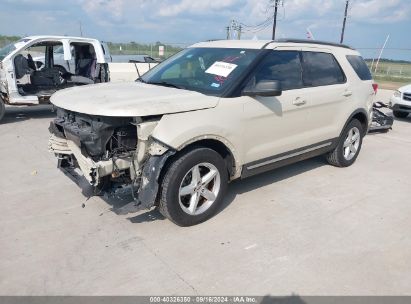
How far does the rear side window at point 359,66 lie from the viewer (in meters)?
5.92

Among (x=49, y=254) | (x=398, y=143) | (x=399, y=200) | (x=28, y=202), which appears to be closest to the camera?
(x=49, y=254)

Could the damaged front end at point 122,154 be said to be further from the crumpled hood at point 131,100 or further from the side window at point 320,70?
the side window at point 320,70

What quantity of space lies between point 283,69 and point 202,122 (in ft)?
5.02

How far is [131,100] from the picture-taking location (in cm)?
365

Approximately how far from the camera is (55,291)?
117 inches

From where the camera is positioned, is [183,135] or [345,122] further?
[345,122]

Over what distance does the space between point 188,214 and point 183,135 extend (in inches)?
33.8

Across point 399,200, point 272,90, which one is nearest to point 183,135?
point 272,90

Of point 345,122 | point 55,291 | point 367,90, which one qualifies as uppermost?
point 367,90

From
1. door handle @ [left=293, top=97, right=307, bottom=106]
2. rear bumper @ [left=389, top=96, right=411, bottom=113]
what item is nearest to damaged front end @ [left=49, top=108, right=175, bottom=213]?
door handle @ [left=293, top=97, right=307, bottom=106]

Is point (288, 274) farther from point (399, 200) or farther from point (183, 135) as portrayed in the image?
point (399, 200)

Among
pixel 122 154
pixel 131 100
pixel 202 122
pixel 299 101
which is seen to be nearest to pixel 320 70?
pixel 299 101

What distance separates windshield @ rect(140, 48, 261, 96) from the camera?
13.9 ft

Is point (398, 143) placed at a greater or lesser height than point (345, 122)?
lesser
